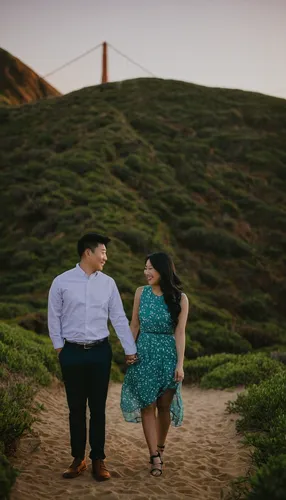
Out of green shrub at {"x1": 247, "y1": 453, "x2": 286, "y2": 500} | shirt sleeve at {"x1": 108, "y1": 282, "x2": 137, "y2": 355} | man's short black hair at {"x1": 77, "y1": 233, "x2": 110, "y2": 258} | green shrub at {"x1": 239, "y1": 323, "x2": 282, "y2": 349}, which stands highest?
man's short black hair at {"x1": 77, "y1": 233, "x2": 110, "y2": 258}

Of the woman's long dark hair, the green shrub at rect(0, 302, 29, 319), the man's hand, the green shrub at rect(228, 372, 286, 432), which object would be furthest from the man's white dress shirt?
the green shrub at rect(0, 302, 29, 319)

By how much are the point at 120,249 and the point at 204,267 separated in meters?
4.04

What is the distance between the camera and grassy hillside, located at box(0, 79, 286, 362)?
17.8 metres

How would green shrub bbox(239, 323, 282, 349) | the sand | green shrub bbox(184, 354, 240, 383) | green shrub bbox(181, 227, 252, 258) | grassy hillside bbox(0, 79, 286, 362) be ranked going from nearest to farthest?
the sand
green shrub bbox(184, 354, 240, 383)
green shrub bbox(239, 323, 282, 349)
grassy hillside bbox(0, 79, 286, 362)
green shrub bbox(181, 227, 252, 258)

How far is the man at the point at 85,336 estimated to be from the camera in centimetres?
465

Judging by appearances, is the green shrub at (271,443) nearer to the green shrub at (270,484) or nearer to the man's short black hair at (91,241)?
the green shrub at (270,484)

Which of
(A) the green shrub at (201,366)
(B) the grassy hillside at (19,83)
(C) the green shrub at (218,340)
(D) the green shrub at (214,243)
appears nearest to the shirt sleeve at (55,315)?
(A) the green shrub at (201,366)

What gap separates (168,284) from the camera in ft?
16.1

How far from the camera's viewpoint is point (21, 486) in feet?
15.0

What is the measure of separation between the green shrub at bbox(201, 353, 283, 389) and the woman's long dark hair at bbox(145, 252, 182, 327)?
18.8 ft

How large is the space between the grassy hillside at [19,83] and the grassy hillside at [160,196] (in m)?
11.0

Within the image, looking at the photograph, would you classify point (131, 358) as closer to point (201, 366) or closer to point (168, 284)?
point (168, 284)

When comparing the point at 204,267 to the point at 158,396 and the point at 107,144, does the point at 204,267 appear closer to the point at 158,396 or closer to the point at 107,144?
the point at 107,144

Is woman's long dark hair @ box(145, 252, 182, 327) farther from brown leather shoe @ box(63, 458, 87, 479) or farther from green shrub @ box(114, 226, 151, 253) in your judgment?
green shrub @ box(114, 226, 151, 253)
